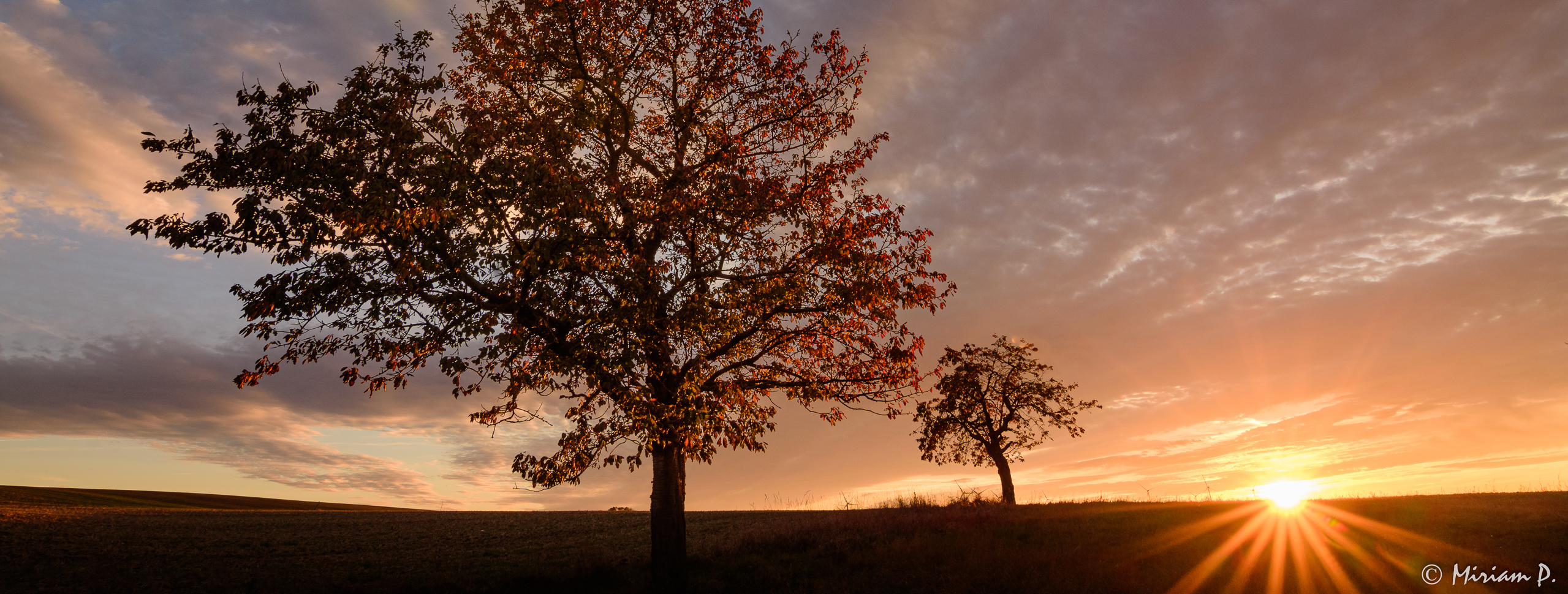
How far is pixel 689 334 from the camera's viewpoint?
15102 millimetres

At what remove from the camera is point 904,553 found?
16.9 m

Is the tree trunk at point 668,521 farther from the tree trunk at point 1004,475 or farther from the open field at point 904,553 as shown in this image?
the tree trunk at point 1004,475

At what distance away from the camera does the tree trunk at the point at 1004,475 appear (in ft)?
114

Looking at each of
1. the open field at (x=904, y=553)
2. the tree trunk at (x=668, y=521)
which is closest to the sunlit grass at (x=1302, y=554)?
the open field at (x=904, y=553)

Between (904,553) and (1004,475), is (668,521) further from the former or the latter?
(1004,475)

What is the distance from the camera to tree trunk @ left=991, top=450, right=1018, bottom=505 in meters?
34.7

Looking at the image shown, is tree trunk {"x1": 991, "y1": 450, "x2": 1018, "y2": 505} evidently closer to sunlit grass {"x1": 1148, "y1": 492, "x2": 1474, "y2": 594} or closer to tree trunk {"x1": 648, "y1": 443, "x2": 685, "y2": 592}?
sunlit grass {"x1": 1148, "y1": 492, "x2": 1474, "y2": 594}

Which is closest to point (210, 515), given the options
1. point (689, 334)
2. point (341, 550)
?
point (341, 550)

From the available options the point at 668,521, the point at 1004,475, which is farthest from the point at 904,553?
the point at 1004,475

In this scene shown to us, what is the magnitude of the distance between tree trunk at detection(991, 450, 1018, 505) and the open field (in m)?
5.42

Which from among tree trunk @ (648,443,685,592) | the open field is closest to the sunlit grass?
the open field

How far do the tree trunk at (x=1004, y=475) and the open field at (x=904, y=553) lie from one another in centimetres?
542

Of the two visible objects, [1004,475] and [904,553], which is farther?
[1004,475]

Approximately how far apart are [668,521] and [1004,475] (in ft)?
84.3
